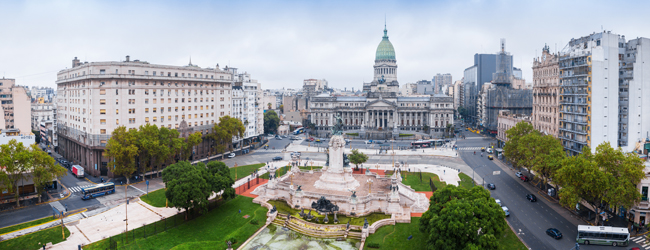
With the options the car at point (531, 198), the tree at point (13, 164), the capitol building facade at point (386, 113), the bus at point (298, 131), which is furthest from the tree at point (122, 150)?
the bus at point (298, 131)

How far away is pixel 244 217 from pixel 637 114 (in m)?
74.2

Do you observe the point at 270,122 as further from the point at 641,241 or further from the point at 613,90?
the point at 641,241

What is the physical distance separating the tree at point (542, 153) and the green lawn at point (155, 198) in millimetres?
63428

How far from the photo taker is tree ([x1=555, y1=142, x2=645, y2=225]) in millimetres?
48469

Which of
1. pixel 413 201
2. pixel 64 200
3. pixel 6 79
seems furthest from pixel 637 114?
pixel 6 79

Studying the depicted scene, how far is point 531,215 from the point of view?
5797 cm

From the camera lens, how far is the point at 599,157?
51.8 m

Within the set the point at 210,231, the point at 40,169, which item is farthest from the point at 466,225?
the point at 40,169

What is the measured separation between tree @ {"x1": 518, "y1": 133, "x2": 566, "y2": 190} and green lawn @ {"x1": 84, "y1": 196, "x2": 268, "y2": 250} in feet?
153

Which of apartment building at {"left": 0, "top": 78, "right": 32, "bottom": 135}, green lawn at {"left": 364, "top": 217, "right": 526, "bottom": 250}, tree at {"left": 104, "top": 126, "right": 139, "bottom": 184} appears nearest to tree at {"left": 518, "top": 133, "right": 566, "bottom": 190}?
green lawn at {"left": 364, "top": 217, "right": 526, "bottom": 250}

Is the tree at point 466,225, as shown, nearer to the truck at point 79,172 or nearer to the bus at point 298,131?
the truck at point 79,172

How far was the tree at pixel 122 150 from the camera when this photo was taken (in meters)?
72.1

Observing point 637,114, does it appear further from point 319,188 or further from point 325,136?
point 325,136

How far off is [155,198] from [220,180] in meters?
16.4
